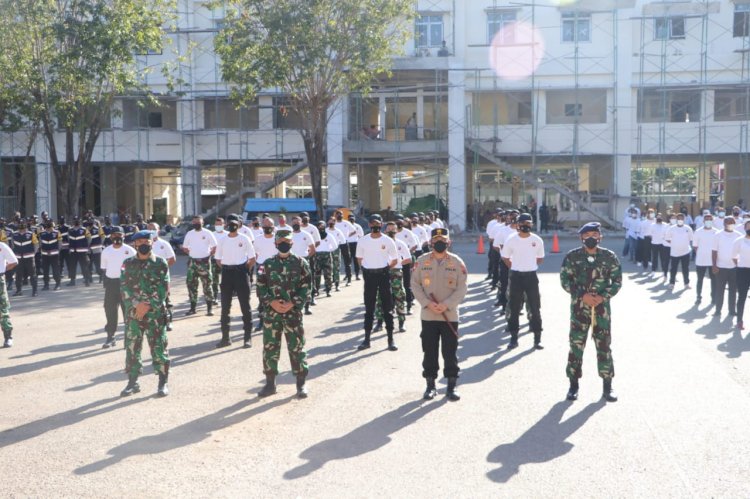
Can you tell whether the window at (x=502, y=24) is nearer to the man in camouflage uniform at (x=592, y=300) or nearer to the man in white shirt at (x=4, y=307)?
the man in white shirt at (x=4, y=307)

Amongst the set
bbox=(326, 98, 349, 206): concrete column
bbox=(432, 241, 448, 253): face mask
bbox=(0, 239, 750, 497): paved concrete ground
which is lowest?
bbox=(0, 239, 750, 497): paved concrete ground

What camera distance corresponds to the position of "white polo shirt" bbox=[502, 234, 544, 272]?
11391mm

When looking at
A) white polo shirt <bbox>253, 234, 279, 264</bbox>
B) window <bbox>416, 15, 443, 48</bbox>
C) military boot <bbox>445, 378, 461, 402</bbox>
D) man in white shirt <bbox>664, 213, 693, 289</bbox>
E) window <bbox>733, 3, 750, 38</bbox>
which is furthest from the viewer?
window <bbox>416, 15, 443, 48</bbox>

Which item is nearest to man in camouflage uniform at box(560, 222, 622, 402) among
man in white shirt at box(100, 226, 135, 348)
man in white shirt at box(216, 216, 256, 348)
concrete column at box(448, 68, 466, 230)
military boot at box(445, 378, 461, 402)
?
military boot at box(445, 378, 461, 402)

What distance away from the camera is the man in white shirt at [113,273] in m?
11.7

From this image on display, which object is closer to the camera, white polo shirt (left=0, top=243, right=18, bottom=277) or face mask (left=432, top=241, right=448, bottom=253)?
face mask (left=432, top=241, right=448, bottom=253)

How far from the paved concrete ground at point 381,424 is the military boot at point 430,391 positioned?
4.1 inches

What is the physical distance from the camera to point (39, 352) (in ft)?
37.7

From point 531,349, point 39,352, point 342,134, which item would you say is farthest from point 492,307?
point 342,134

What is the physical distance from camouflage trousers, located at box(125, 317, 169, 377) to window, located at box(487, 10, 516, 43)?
2968 centimetres

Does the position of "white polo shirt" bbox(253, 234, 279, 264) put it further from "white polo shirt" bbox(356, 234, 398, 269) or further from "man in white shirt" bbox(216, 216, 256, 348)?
"white polo shirt" bbox(356, 234, 398, 269)

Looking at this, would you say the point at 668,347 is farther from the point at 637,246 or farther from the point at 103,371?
the point at 637,246

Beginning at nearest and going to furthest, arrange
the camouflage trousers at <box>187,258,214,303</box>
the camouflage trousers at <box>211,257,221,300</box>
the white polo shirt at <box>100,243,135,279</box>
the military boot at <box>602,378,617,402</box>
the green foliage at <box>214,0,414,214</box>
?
the military boot at <box>602,378,617,402</box>
the white polo shirt at <box>100,243,135,279</box>
the camouflage trousers at <box>187,258,214,303</box>
the camouflage trousers at <box>211,257,221,300</box>
the green foliage at <box>214,0,414,214</box>

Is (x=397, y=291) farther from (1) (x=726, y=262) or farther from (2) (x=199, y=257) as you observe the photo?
(1) (x=726, y=262)
